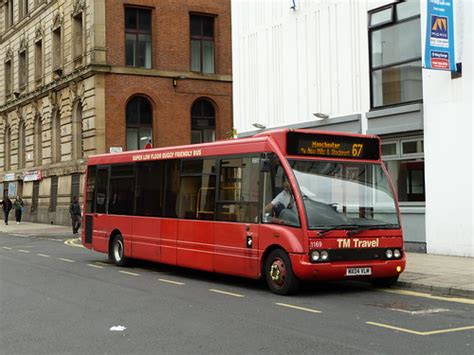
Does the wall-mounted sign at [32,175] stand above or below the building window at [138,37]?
below

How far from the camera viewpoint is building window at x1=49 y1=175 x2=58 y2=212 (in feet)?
121

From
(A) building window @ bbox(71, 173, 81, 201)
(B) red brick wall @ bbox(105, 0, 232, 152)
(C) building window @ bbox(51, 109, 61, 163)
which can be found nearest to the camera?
(B) red brick wall @ bbox(105, 0, 232, 152)

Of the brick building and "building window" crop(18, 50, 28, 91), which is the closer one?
the brick building

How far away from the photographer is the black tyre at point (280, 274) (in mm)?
10273

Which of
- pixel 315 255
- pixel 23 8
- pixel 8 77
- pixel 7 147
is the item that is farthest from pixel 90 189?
pixel 8 77

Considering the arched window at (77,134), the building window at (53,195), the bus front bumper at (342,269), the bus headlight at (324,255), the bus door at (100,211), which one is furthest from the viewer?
the building window at (53,195)

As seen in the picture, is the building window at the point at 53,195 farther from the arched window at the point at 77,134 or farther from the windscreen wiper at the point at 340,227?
the windscreen wiper at the point at 340,227

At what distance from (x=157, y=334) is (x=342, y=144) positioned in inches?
203

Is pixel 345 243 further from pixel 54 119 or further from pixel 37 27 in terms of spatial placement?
pixel 37 27

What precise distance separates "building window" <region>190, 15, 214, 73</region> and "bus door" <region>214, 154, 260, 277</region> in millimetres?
24995

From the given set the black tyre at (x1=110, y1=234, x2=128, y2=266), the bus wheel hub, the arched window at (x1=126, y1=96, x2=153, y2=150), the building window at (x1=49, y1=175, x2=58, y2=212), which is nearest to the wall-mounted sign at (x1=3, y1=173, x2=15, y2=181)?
the building window at (x1=49, y1=175, x2=58, y2=212)

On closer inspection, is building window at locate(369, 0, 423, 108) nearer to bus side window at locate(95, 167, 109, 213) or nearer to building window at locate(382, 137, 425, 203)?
building window at locate(382, 137, 425, 203)

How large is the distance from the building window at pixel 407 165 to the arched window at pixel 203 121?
1972 centimetres

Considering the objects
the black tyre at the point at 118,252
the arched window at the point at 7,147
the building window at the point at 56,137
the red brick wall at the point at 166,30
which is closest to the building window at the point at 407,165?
the black tyre at the point at 118,252
